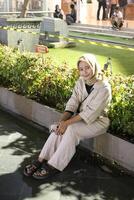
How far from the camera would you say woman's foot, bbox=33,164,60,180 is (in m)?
5.16

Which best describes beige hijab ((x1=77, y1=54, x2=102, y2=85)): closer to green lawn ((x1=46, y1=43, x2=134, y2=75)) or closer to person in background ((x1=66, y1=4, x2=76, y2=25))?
green lawn ((x1=46, y1=43, x2=134, y2=75))

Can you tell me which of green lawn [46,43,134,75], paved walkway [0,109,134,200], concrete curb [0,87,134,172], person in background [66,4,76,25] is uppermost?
person in background [66,4,76,25]

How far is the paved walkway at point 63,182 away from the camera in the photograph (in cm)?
483

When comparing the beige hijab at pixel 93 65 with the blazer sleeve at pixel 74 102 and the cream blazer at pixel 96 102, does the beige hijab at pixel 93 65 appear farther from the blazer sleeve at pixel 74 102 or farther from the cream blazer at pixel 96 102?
the blazer sleeve at pixel 74 102

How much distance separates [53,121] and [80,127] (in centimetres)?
138

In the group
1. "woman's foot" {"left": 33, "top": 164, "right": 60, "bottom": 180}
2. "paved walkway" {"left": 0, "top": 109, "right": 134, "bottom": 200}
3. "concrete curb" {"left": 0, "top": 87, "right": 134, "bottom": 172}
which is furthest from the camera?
"concrete curb" {"left": 0, "top": 87, "right": 134, "bottom": 172}

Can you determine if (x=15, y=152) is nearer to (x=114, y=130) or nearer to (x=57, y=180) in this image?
(x=57, y=180)

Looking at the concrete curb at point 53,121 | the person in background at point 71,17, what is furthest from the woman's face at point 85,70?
the person in background at point 71,17

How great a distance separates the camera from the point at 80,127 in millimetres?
5289

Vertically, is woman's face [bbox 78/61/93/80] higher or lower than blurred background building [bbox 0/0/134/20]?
lower

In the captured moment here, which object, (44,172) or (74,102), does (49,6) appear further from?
(44,172)

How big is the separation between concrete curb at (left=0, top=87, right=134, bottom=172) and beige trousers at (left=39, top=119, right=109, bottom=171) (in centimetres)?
26

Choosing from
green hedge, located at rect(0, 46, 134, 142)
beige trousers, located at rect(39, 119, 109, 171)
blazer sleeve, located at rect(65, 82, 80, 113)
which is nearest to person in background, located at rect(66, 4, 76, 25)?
green hedge, located at rect(0, 46, 134, 142)

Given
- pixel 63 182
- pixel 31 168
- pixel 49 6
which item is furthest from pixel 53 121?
pixel 49 6
